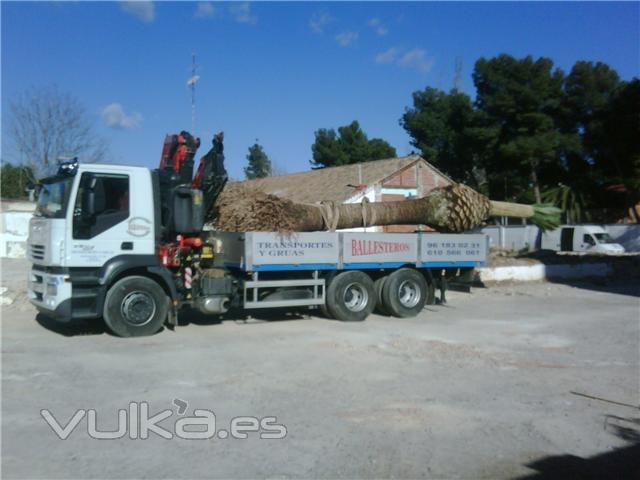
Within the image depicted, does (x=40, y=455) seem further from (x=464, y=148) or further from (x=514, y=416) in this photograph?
(x=464, y=148)

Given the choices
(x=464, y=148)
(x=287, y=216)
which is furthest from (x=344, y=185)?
(x=287, y=216)

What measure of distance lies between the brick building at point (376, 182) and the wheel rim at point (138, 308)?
59.0 ft

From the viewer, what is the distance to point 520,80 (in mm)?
42375

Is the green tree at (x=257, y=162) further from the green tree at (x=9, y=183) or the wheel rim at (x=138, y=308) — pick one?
the wheel rim at (x=138, y=308)

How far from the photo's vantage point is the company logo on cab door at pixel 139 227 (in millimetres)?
10711

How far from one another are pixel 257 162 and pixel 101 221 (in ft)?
191

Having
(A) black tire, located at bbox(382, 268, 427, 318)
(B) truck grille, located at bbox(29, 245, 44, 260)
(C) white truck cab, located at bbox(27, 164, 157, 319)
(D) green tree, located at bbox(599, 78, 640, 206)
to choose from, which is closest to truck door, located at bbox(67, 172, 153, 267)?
(C) white truck cab, located at bbox(27, 164, 157, 319)

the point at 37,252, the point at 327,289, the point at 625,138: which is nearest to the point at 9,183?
the point at 37,252

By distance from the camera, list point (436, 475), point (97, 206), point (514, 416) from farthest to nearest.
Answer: point (97, 206), point (514, 416), point (436, 475)

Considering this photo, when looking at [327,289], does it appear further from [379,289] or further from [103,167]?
[103,167]

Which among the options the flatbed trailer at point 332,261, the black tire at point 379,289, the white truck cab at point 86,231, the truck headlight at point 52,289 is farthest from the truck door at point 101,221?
the black tire at point 379,289

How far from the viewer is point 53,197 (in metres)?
10.6

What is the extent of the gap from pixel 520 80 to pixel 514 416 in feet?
130

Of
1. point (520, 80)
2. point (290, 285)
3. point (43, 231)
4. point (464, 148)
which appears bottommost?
point (290, 285)
